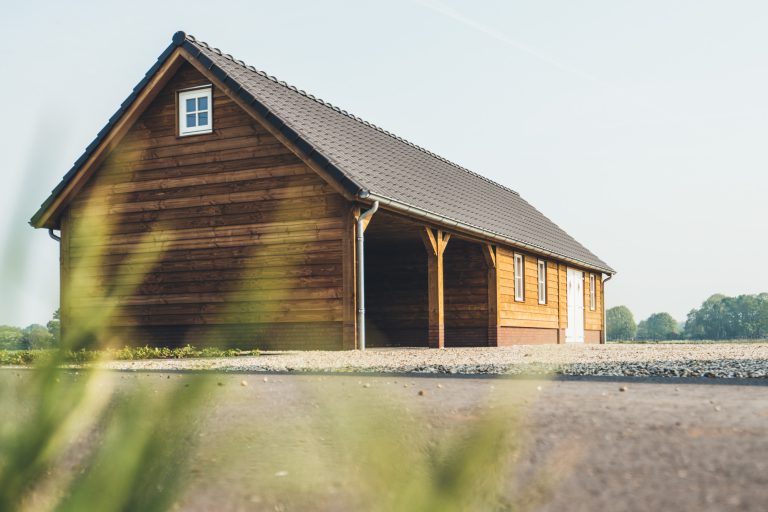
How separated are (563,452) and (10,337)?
11.8ft

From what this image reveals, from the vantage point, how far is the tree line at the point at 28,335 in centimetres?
105

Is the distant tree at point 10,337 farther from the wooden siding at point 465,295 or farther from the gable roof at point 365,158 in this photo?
the wooden siding at point 465,295

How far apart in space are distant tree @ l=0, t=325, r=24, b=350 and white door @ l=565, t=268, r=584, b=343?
25095 millimetres

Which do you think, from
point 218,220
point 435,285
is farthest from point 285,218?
point 435,285

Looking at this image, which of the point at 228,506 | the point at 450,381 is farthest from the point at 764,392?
the point at 228,506

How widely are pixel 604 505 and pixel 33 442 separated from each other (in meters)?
2.74

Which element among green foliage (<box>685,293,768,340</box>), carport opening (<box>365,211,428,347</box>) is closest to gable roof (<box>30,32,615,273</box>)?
carport opening (<box>365,211,428,347</box>)

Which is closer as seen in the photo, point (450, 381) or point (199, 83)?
point (450, 381)

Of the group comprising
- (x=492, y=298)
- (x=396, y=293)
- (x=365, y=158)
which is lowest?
(x=492, y=298)

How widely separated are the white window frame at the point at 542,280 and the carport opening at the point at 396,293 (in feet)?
14.0

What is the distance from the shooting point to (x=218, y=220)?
53.8ft

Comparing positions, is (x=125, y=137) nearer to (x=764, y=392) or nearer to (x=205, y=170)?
(x=205, y=170)

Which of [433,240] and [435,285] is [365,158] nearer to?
[433,240]

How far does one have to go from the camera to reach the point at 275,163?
621 inches
